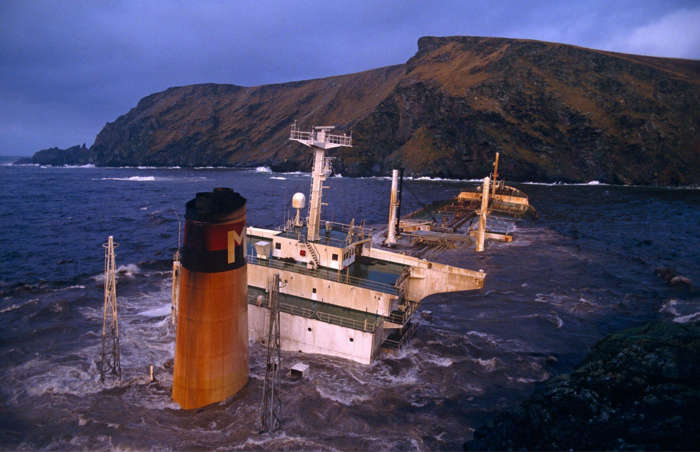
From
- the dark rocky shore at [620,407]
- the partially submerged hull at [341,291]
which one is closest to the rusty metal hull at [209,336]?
the partially submerged hull at [341,291]

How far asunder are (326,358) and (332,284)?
3906 mm

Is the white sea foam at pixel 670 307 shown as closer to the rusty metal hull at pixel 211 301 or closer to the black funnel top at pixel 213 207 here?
the rusty metal hull at pixel 211 301

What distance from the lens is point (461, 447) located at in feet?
48.2

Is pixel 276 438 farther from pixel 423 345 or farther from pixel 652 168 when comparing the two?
pixel 652 168

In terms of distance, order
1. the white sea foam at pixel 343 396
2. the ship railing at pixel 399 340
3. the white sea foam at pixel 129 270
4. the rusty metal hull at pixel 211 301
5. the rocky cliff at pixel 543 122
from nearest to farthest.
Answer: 1. the rusty metal hull at pixel 211 301
2. the white sea foam at pixel 343 396
3. the ship railing at pixel 399 340
4. the white sea foam at pixel 129 270
5. the rocky cliff at pixel 543 122

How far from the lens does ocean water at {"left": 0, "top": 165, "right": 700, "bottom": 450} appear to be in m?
15.7

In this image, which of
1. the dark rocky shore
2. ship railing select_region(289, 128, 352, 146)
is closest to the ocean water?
the dark rocky shore

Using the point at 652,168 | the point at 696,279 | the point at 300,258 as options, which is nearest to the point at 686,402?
the point at 300,258

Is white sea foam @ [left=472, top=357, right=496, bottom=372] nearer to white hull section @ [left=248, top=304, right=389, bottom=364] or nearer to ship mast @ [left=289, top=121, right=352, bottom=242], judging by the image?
white hull section @ [left=248, top=304, right=389, bottom=364]

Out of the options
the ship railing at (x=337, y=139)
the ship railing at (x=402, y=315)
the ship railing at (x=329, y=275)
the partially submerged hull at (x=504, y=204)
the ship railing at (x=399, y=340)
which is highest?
the ship railing at (x=337, y=139)

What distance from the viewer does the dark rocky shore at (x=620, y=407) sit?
11625mm

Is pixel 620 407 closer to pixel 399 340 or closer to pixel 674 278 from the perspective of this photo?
pixel 399 340

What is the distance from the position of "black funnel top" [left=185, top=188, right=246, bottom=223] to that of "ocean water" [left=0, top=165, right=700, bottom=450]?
785 cm

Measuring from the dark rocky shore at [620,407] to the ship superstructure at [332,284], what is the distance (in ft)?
25.2
